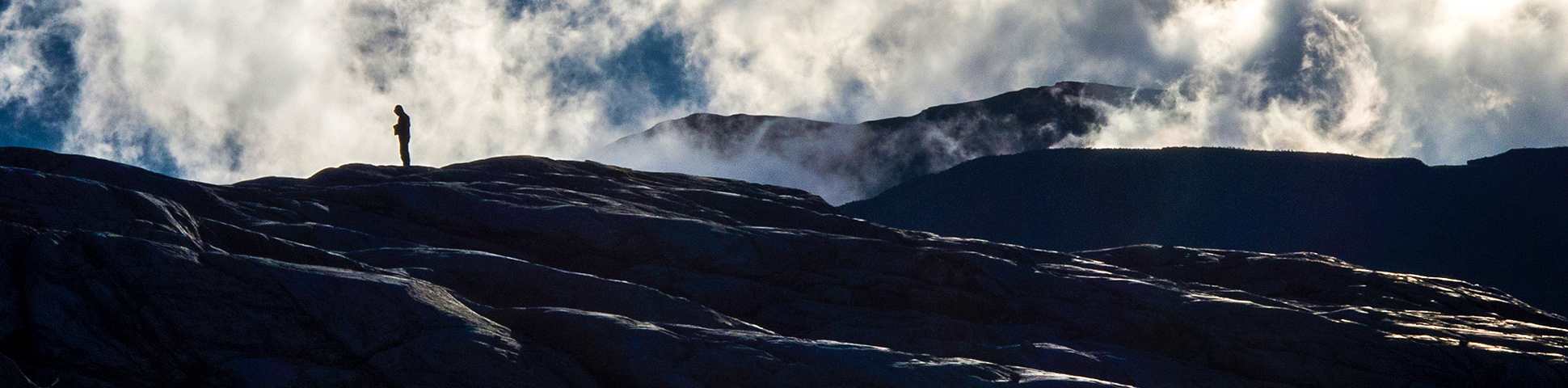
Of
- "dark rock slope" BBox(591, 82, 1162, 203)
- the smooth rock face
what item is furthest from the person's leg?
"dark rock slope" BBox(591, 82, 1162, 203)

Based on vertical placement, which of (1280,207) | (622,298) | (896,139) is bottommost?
(622,298)

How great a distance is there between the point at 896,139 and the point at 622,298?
8723 cm

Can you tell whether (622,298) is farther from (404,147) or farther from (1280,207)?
(1280,207)

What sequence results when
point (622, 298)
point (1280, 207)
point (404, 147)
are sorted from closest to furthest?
point (622, 298), point (404, 147), point (1280, 207)

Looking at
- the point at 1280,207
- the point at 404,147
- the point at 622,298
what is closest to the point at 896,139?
the point at 1280,207

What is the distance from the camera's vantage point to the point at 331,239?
74.6ft

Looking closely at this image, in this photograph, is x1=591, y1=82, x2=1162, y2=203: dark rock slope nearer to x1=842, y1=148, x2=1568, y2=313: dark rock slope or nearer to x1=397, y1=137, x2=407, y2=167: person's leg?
x1=842, y1=148, x2=1568, y2=313: dark rock slope

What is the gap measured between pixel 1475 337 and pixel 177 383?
97.8 feet

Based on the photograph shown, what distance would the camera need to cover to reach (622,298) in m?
21.3

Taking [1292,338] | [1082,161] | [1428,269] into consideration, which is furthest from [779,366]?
[1082,161]

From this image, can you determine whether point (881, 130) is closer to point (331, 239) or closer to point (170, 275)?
point (331, 239)

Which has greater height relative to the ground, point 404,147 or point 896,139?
point 896,139

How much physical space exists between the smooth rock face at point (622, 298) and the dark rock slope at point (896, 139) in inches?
2539

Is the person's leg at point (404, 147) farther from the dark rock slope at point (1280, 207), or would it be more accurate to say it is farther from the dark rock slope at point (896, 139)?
the dark rock slope at point (896, 139)
